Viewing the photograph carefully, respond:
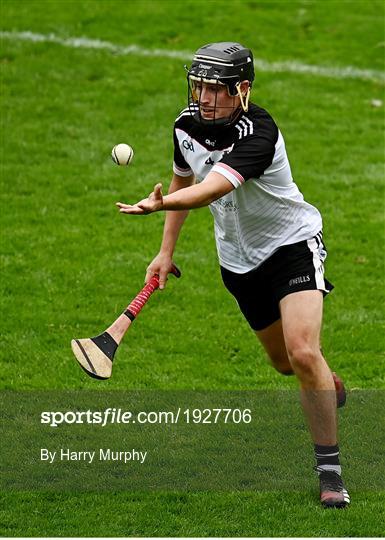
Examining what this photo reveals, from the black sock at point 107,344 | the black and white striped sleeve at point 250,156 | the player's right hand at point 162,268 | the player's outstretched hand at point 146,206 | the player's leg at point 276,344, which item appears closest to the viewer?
the player's outstretched hand at point 146,206

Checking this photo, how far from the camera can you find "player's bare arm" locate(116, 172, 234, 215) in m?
5.97

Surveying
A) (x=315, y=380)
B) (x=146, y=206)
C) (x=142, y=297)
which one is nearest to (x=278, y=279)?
(x=315, y=380)

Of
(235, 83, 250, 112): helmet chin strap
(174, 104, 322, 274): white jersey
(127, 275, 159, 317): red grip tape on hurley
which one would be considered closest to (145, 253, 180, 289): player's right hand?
(127, 275, 159, 317): red grip tape on hurley

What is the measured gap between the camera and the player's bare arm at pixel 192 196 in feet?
19.6

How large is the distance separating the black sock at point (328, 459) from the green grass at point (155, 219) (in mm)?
204

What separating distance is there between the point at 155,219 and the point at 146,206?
591 cm

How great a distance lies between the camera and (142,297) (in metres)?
7.00

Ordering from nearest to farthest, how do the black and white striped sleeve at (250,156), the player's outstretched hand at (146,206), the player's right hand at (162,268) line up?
the player's outstretched hand at (146,206), the black and white striped sleeve at (250,156), the player's right hand at (162,268)

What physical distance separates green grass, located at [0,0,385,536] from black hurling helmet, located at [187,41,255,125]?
2.16m

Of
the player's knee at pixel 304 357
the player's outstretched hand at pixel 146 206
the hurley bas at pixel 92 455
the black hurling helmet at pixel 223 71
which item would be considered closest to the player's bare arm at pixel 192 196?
the player's outstretched hand at pixel 146 206

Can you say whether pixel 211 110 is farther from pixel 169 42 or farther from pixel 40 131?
pixel 169 42

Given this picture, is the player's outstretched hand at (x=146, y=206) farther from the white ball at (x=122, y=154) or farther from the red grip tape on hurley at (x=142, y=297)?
the red grip tape on hurley at (x=142, y=297)

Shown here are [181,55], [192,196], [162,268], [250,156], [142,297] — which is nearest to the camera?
[192,196]

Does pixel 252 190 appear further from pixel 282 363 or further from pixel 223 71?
pixel 282 363
